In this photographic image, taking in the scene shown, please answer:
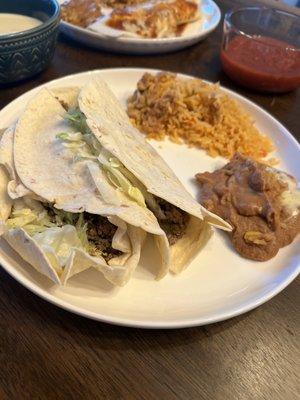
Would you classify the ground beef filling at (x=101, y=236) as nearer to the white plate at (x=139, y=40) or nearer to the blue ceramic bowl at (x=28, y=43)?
the blue ceramic bowl at (x=28, y=43)

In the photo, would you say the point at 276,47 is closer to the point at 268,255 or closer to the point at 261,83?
the point at 261,83

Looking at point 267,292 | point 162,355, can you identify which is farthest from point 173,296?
point 267,292

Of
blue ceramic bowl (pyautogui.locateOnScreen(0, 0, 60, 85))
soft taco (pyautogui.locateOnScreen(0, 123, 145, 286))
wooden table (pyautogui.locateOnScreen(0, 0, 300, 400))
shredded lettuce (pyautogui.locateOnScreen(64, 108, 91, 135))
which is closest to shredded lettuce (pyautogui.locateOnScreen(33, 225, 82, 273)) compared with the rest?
soft taco (pyautogui.locateOnScreen(0, 123, 145, 286))

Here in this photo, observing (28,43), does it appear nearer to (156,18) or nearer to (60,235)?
(156,18)

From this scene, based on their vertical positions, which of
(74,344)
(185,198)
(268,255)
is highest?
(185,198)

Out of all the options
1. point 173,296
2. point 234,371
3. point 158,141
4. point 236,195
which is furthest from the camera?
point 158,141

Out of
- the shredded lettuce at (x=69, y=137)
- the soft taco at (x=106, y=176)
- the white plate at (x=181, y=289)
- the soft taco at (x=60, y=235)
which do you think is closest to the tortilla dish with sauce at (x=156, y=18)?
the soft taco at (x=106, y=176)
